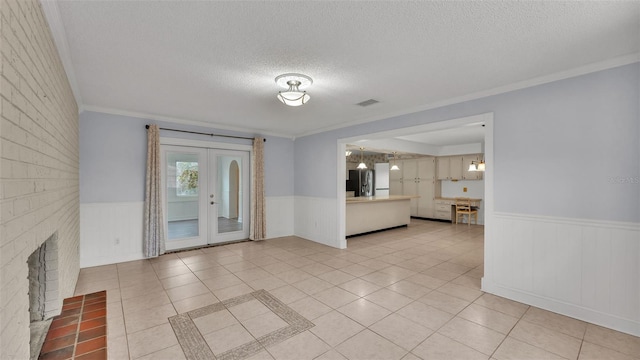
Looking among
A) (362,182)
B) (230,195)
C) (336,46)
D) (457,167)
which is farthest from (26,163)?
(457,167)

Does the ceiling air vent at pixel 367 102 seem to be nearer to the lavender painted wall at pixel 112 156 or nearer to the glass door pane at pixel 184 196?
the glass door pane at pixel 184 196

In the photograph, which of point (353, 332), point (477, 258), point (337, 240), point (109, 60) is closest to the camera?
point (353, 332)

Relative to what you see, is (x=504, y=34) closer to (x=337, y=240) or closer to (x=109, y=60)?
(x=109, y=60)

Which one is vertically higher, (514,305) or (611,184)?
(611,184)

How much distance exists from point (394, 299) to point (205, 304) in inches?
81.9

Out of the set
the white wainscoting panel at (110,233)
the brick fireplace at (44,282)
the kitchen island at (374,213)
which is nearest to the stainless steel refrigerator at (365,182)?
the kitchen island at (374,213)

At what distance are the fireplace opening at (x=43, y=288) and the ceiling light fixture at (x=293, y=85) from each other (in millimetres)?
2446

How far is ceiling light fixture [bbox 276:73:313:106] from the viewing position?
2904mm

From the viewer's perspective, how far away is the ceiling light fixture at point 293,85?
114 inches

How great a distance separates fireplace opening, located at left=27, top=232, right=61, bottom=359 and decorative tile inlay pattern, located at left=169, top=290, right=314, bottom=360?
108 cm

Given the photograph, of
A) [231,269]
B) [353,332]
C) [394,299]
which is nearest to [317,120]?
[231,269]

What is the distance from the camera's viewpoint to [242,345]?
2.26 metres

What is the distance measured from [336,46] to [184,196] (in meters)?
4.24

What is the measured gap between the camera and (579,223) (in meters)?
2.74
